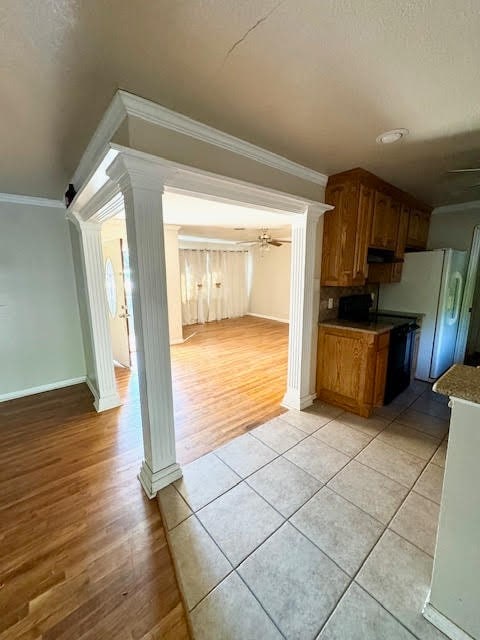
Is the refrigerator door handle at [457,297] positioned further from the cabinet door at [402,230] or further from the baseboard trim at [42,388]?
the baseboard trim at [42,388]

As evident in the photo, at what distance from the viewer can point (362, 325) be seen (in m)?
2.77

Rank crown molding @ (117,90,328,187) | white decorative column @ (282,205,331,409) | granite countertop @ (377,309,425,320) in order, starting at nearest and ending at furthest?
crown molding @ (117,90,328,187) < white decorative column @ (282,205,331,409) < granite countertop @ (377,309,425,320)

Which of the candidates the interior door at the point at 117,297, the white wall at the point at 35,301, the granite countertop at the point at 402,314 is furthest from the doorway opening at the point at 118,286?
the granite countertop at the point at 402,314

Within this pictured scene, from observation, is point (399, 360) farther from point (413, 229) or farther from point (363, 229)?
point (413, 229)

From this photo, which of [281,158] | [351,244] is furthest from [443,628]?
[281,158]

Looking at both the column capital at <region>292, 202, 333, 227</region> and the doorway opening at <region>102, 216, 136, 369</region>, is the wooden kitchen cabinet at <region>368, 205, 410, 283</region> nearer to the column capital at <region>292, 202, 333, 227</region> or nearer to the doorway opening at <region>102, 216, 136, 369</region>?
the column capital at <region>292, 202, 333, 227</region>

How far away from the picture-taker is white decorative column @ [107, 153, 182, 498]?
151 cm

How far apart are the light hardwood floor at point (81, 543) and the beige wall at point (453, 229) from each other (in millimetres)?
4714

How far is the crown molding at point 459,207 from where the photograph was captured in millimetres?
3531

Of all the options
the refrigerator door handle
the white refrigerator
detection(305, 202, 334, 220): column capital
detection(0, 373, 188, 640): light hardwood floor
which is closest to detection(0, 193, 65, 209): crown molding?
detection(0, 373, 188, 640): light hardwood floor

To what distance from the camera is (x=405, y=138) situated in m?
1.85

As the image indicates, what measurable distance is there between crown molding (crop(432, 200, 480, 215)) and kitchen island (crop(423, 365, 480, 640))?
12.0ft

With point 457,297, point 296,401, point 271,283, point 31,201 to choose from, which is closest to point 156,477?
point 296,401

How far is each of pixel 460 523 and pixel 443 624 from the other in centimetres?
48
